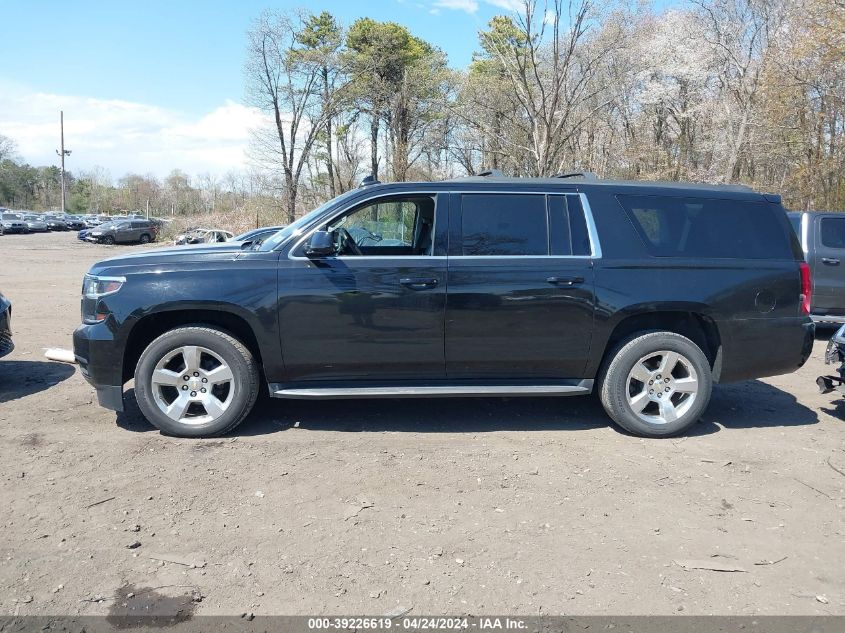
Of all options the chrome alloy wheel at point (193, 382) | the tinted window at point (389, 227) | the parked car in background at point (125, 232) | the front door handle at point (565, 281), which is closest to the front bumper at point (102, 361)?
the chrome alloy wheel at point (193, 382)

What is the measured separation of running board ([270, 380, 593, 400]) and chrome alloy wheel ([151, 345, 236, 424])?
0.39 m

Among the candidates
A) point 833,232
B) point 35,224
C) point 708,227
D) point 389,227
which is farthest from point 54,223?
point 708,227

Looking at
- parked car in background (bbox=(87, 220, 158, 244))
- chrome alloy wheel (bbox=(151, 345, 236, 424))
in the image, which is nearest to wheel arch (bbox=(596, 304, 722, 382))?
chrome alloy wheel (bbox=(151, 345, 236, 424))

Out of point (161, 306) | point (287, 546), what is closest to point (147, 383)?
point (161, 306)

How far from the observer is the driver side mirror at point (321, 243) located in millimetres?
4688

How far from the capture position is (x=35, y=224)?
5381 cm

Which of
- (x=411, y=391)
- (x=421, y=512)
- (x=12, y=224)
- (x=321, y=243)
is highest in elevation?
(x=12, y=224)

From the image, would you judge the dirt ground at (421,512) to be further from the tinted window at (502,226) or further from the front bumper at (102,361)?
the tinted window at (502,226)

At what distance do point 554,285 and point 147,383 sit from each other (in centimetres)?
313

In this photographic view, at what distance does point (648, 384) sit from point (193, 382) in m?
3.50

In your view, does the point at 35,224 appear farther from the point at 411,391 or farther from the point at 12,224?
the point at 411,391

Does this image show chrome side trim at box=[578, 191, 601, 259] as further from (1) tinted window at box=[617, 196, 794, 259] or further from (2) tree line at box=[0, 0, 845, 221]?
(2) tree line at box=[0, 0, 845, 221]

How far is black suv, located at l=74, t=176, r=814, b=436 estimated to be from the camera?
15.9 ft

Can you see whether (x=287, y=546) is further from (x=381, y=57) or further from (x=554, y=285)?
(x=381, y=57)
